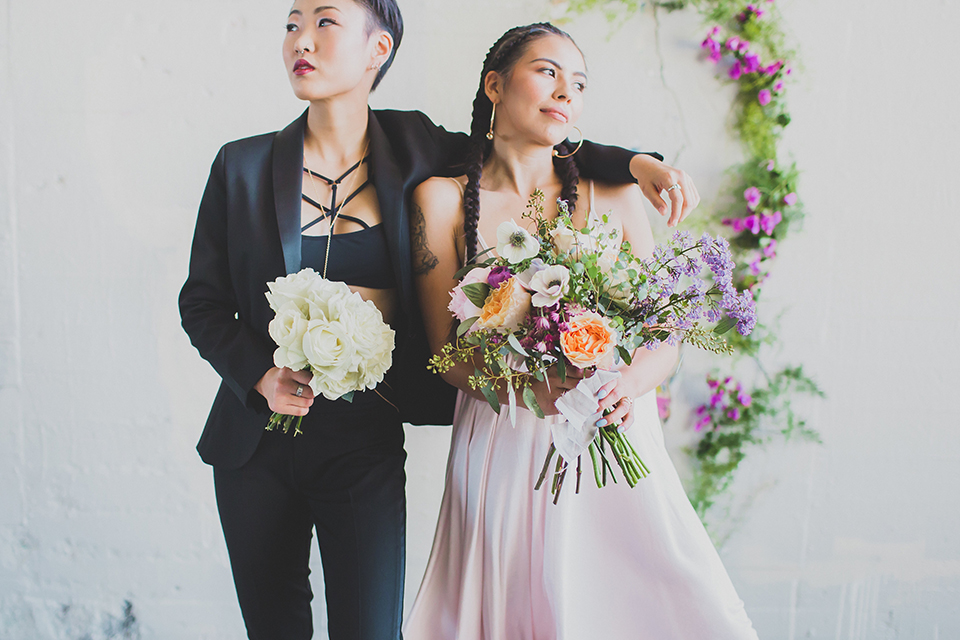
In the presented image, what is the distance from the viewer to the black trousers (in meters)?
1.61

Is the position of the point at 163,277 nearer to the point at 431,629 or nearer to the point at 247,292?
the point at 247,292

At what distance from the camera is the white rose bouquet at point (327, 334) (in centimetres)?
128

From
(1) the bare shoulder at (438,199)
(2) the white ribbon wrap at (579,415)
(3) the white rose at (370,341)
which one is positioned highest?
(1) the bare shoulder at (438,199)

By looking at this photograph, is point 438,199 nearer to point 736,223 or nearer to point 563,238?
point 563,238

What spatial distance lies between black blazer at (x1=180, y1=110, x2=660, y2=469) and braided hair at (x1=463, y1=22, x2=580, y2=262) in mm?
65

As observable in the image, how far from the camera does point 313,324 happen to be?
4.21ft

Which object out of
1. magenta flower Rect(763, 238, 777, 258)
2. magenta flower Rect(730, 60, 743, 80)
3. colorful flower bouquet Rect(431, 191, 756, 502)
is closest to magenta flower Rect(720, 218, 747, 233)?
magenta flower Rect(763, 238, 777, 258)

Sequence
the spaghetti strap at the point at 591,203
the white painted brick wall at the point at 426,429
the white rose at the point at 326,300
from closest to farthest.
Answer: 1. the white rose at the point at 326,300
2. the spaghetti strap at the point at 591,203
3. the white painted brick wall at the point at 426,429

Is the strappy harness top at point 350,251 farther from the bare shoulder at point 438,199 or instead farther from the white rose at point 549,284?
the white rose at point 549,284

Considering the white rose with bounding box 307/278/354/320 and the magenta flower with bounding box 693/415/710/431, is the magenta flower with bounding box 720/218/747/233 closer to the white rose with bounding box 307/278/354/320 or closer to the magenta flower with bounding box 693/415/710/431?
the magenta flower with bounding box 693/415/710/431

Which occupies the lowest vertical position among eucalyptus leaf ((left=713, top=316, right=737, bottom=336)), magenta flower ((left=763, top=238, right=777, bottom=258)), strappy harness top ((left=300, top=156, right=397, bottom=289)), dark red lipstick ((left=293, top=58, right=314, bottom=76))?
eucalyptus leaf ((left=713, top=316, right=737, bottom=336))

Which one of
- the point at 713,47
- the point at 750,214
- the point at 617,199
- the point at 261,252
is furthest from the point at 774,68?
the point at 261,252

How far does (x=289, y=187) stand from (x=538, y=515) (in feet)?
3.48

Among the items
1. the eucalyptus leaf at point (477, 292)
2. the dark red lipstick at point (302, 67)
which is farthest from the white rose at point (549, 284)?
the dark red lipstick at point (302, 67)
